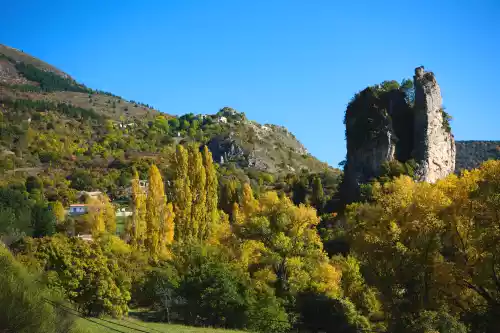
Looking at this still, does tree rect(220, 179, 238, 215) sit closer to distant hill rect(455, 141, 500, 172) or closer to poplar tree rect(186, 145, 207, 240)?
poplar tree rect(186, 145, 207, 240)

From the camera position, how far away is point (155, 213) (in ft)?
147

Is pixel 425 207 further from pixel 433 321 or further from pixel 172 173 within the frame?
pixel 172 173

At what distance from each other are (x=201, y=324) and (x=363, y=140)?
143 feet

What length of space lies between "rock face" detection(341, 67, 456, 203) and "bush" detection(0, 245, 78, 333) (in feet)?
183

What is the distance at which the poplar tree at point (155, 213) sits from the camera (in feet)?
143

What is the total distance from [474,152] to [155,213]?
278 ft

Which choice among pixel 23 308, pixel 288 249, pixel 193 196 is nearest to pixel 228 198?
pixel 193 196

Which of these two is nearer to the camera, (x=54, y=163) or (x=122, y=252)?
(x=122, y=252)

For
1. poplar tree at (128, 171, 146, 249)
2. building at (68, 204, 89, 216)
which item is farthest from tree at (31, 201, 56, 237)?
poplar tree at (128, 171, 146, 249)

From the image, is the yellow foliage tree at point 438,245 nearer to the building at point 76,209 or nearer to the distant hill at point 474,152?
the building at point 76,209

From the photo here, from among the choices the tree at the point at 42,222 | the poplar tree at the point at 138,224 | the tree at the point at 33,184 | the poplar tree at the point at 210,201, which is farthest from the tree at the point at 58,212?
the poplar tree at the point at 138,224

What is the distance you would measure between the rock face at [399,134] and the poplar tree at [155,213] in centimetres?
2814

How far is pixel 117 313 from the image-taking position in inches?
1001

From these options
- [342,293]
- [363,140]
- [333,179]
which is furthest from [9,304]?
[333,179]
